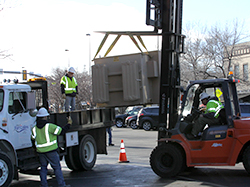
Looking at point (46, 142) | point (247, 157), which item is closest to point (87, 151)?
point (46, 142)

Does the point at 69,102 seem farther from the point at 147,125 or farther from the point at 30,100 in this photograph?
the point at 147,125

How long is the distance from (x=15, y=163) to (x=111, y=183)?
Answer: 7.37 feet

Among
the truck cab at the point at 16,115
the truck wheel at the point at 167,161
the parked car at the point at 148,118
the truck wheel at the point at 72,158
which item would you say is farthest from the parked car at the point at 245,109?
the truck cab at the point at 16,115

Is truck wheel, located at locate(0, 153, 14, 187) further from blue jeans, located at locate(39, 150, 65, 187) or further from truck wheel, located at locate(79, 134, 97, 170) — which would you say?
truck wheel, located at locate(79, 134, 97, 170)

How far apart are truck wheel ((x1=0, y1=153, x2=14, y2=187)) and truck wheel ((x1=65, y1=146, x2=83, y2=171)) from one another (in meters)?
2.67

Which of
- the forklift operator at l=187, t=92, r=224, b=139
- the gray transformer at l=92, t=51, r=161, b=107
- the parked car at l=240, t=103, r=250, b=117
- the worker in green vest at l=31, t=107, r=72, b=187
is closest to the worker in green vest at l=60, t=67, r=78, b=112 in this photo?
the gray transformer at l=92, t=51, r=161, b=107

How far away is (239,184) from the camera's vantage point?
7.32 metres

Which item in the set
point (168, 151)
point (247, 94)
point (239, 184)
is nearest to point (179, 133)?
point (168, 151)

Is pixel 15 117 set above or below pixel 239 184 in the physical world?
above

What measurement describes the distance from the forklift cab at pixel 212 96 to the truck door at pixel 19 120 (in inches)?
147

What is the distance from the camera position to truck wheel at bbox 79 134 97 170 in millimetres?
9961

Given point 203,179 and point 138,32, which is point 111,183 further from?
point 138,32

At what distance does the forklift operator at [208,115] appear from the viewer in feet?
26.0

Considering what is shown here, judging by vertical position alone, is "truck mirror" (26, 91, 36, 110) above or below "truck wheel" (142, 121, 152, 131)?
above
